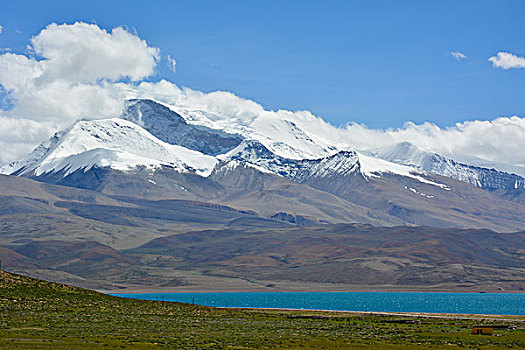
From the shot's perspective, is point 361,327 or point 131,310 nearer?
point 361,327

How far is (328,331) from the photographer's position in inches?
3430

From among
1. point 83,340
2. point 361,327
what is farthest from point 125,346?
point 361,327

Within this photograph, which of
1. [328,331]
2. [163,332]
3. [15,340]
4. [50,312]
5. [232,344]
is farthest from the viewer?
[50,312]

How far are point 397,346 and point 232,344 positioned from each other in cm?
1572

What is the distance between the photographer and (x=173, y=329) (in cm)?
8212

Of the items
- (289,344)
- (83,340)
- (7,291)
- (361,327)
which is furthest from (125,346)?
(7,291)

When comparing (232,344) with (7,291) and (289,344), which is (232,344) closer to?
(289,344)

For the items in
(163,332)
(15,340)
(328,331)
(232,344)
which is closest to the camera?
(15,340)

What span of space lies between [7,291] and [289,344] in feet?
176

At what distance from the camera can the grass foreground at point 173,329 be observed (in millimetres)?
68375

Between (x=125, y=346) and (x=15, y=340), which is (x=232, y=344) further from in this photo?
(x=15, y=340)

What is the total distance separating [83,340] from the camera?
2653 inches

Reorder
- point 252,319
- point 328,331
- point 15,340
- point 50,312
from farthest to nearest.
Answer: point 252,319 < point 50,312 < point 328,331 < point 15,340

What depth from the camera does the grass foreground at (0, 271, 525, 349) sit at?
68375 mm
